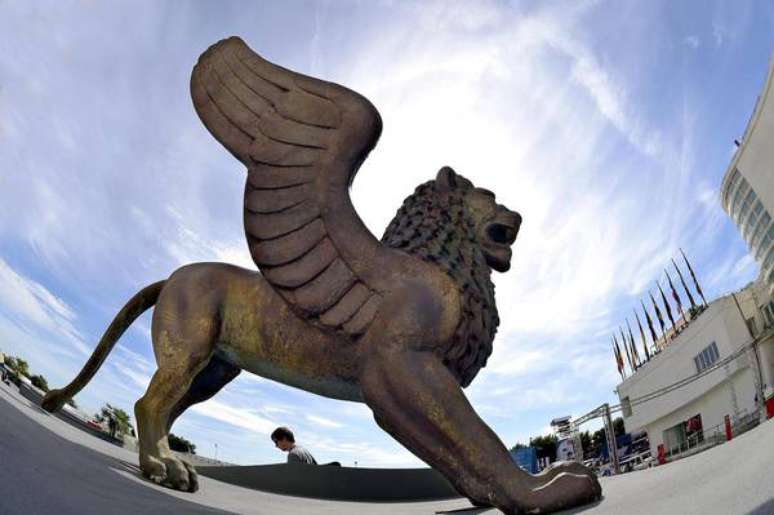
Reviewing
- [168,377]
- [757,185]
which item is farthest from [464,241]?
[757,185]

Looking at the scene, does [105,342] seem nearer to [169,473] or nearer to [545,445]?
[169,473]

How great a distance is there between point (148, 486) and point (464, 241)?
1.51 meters

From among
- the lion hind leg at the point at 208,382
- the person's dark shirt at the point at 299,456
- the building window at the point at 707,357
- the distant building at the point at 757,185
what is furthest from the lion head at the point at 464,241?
the building window at the point at 707,357

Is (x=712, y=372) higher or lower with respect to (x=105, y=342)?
higher

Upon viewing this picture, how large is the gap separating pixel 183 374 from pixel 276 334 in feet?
1.40

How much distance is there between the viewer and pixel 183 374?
2.08 meters

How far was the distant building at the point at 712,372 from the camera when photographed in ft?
76.4

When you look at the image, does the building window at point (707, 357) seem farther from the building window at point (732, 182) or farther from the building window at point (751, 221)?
the building window at point (732, 182)

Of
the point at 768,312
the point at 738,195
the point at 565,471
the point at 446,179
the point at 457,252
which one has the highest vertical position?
the point at 738,195

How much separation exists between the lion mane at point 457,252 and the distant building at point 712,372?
22997mm

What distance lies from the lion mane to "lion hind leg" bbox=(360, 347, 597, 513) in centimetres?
18

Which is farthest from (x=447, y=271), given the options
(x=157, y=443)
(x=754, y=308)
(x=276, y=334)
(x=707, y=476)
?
(x=754, y=308)

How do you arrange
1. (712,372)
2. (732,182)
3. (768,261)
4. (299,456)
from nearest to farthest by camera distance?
(299,456)
(712,372)
(768,261)
(732,182)

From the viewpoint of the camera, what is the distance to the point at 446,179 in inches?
90.0
